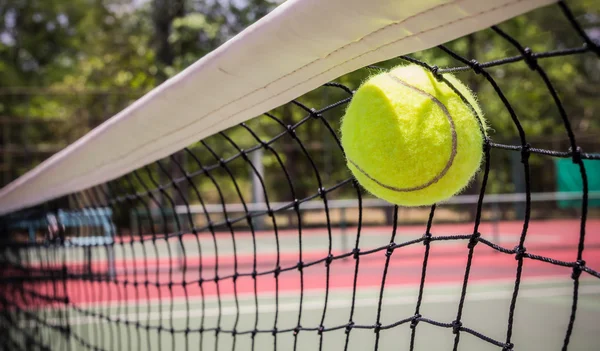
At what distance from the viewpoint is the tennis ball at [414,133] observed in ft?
2.96

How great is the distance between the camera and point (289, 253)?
8.69m

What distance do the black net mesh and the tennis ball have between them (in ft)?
0.12

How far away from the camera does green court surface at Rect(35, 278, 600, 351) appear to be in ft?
12.8

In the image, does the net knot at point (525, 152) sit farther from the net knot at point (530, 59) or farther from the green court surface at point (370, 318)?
the green court surface at point (370, 318)

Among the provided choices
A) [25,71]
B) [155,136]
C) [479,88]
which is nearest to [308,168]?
[479,88]

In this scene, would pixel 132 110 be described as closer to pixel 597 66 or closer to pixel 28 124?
pixel 28 124

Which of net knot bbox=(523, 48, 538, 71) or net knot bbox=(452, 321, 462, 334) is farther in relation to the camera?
net knot bbox=(452, 321, 462, 334)

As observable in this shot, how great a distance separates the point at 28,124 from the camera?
1349cm

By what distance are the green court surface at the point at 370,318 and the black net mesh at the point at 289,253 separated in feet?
0.08

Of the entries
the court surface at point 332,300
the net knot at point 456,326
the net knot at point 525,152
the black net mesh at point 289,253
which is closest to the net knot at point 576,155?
the black net mesh at point 289,253

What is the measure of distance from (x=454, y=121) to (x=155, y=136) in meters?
0.88

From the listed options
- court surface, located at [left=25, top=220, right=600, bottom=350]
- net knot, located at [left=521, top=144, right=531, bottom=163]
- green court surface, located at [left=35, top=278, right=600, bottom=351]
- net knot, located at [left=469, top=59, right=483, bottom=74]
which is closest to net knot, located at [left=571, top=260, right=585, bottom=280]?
net knot, located at [left=521, top=144, right=531, bottom=163]

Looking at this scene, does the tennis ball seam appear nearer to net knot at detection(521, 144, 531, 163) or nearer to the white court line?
net knot at detection(521, 144, 531, 163)

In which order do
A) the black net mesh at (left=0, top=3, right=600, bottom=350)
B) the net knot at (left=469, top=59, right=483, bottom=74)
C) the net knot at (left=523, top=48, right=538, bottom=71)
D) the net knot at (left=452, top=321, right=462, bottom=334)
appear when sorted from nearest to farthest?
the net knot at (left=523, top=48, right=538, bottom=71)
the net knot at (left=469, top=59, right=483, bottom=74)
the net knot at (left=452, top=321, right=462, bottom=334)
the black net mesh at (left=0, top=3, right=600, bottom=350)
